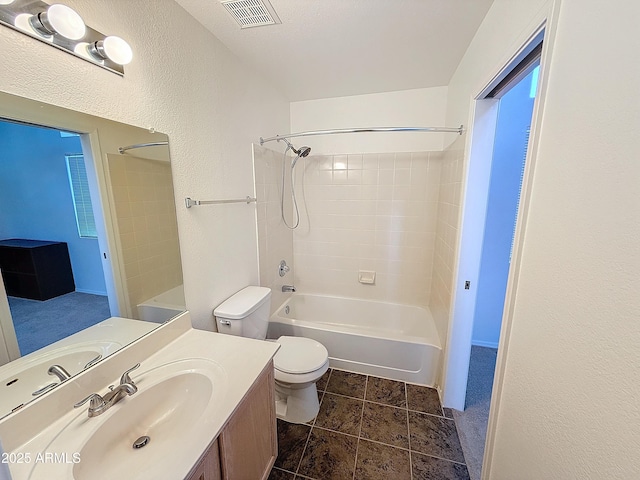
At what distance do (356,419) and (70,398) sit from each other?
1569 millimetres

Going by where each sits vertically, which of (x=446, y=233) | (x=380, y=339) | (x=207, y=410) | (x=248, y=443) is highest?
(x=446, y=233)

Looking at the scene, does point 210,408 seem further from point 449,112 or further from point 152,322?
point 449,112

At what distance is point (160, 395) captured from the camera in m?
1.00

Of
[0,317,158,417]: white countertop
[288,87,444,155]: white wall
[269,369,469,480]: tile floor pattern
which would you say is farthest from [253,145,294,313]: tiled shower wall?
[0,317,158,417]: white countertop

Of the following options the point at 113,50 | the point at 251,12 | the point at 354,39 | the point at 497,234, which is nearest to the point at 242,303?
the point at 113,50

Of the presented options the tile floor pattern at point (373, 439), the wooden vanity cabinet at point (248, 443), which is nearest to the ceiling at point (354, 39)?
the wooden vanity cabinet at point (248, 443)

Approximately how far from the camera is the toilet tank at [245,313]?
5.04ft

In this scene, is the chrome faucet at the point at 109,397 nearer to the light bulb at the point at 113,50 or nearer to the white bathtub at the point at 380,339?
the light bulb at the point at 113,50

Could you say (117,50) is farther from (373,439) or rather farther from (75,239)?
(373,439)

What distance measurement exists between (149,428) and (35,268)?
0.69 m

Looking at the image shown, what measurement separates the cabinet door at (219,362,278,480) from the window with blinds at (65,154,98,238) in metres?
0.87

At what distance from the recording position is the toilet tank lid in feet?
5.01

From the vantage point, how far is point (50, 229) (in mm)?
861

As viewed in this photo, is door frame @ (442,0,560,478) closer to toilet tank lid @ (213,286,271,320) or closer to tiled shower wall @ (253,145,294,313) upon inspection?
toilet tank lid @ (213,286,271,320)
